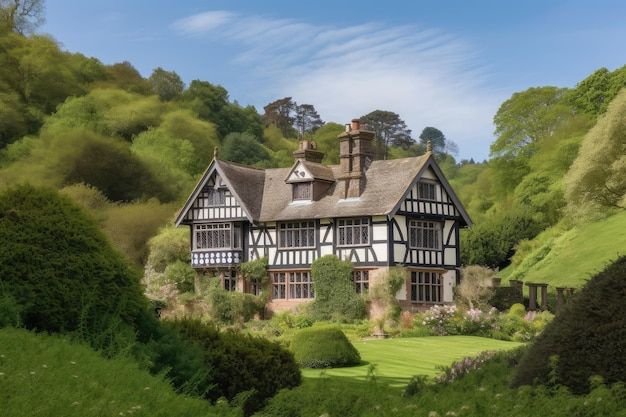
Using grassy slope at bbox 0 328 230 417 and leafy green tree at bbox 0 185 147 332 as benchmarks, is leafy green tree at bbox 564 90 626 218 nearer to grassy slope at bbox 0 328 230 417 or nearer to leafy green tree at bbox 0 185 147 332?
leafy green tree at bbox 0 185 147 332

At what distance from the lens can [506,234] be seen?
63219 mm

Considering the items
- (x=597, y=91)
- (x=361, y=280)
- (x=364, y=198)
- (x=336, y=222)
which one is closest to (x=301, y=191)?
(x=336, y=222)

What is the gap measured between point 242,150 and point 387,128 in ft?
100

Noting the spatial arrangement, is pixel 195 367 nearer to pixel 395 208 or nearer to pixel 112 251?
pixel 112 251

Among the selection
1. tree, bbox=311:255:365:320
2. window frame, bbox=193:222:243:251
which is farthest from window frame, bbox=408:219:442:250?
window frame, bbox=193:222:243:251

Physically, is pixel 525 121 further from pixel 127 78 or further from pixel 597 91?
pixel 127 78

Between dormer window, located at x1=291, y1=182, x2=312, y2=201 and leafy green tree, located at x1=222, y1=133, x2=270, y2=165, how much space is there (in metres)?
37.7

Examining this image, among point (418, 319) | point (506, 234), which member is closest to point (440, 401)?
point (418, 319)

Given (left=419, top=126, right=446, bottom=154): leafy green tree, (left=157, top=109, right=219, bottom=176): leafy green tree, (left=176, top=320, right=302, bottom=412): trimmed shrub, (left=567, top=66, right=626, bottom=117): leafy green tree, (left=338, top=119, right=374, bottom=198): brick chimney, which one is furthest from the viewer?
(left=419, top=126, right=446, bottom=154): leafy green tree

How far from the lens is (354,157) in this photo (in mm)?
44156

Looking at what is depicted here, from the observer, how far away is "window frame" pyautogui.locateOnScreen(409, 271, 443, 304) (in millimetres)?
42531

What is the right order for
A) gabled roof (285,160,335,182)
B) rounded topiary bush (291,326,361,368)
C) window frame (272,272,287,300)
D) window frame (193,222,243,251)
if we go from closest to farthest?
rounded topiary bush (291,326,361,368) < gabled roof (285,160,335,182) < window frame (272,272,287,300) < window frame (193,222,243,251)

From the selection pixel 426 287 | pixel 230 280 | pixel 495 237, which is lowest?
pixel 426 287

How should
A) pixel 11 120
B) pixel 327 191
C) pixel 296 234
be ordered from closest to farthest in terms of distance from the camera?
pixel 296 234 < pixel 327 191 < pixel 11 120
